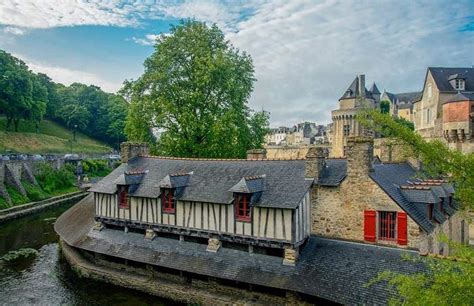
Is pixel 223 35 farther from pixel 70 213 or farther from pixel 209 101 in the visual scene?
pixel 70 213

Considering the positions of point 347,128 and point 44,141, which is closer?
point 347,128

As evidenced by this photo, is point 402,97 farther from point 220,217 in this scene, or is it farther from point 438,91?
point 220,217

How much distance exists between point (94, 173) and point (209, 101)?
82.2 ft

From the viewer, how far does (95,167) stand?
41094 mm

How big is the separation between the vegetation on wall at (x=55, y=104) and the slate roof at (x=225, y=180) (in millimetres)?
34372

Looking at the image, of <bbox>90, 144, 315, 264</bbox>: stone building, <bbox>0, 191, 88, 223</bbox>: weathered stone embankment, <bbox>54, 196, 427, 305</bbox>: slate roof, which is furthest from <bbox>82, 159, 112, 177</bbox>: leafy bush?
<bbox>54, 196, 427, 305</bbox>: slate roof

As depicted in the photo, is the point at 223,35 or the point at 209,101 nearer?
the point at 209,101

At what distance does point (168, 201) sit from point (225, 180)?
7.53 ft

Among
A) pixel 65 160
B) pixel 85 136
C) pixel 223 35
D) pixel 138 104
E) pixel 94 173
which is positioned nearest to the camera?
pixel 138 104

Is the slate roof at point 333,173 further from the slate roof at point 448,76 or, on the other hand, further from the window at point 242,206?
the slate roof at point 448,76

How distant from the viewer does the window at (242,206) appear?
11516 millimetres

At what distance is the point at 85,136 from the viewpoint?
6438cm

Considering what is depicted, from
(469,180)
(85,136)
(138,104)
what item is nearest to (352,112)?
(138,104)

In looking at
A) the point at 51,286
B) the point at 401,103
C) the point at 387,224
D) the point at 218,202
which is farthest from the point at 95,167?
the point at 401,103
